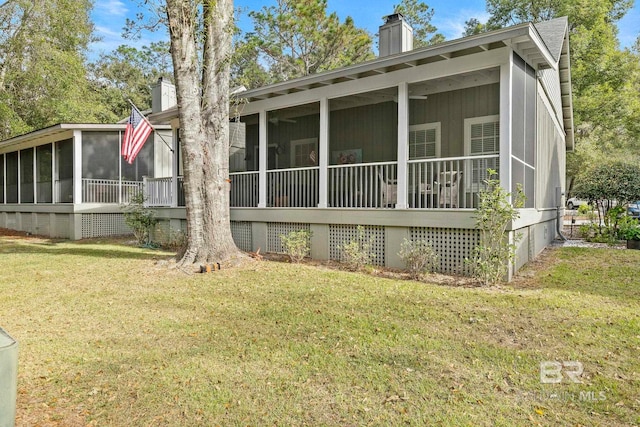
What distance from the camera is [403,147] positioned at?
7309 mm

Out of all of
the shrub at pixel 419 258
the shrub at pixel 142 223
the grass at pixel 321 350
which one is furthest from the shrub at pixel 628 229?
the shrub at pixel 142 223

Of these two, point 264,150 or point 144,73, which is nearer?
point 264,150

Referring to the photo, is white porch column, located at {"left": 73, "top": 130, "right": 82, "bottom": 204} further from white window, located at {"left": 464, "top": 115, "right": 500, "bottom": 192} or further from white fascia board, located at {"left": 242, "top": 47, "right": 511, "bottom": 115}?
white window, located at {"left": 464, "top": 115, "right": 500, "bottom": 192}

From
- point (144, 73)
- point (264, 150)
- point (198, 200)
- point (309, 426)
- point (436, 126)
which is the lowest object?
point (309, 426)

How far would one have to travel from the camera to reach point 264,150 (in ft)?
30.9

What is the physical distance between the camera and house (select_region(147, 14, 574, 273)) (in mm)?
6740

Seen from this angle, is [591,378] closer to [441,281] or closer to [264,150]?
[441,281]

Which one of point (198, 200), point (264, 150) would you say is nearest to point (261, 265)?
point (198, 200)

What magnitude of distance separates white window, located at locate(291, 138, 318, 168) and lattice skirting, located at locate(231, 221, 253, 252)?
8.84ft

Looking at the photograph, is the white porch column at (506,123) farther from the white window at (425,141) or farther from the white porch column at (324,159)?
the white porch column at (324,159)

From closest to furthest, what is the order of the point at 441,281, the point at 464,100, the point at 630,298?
the point at 630,298, the point at 441,281, the point at 464,100

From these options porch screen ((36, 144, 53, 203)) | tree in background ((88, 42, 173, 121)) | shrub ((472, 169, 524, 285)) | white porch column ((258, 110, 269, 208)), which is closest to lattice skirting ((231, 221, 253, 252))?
white porch column ((258, 110, 269, 208))

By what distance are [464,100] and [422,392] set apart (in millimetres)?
7795

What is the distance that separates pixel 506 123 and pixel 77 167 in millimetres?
12877
